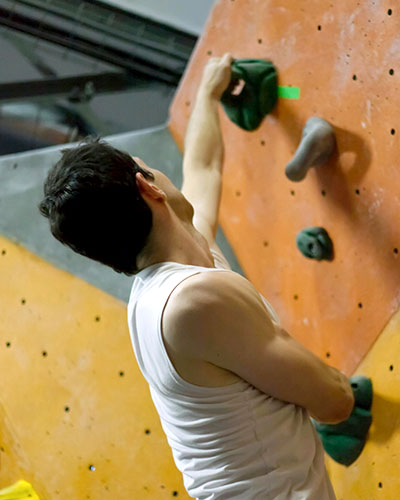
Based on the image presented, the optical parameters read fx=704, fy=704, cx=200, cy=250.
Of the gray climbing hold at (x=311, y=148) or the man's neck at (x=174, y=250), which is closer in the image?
the man's neck at (x=174, y=250)

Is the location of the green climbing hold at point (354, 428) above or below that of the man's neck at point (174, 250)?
below

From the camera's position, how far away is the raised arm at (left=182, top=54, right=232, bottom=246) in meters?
1.67

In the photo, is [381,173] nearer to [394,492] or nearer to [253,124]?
[253,124]

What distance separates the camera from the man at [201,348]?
1.16m

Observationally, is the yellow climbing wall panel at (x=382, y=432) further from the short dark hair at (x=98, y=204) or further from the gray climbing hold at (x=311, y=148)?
the short dark hair at (x=98, y=204)

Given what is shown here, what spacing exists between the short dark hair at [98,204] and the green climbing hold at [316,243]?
22.5 inches

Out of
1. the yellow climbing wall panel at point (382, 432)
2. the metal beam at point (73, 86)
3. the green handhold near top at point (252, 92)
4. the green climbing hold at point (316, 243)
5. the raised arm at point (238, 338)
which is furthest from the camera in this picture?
the metal beam at point (73, 86)

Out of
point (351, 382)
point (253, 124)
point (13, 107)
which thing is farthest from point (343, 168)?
point (13, 107)

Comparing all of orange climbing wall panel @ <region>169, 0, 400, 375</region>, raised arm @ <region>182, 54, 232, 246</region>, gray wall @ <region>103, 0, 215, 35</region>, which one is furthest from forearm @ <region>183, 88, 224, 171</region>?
gray wall @ <region>103, 0, 215, 35</region>

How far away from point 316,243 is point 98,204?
2.22ft

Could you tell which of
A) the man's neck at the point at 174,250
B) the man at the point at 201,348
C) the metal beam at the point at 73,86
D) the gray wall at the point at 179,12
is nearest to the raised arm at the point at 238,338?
the man at the point at 201,348

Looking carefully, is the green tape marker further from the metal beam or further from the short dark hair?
the metal beam

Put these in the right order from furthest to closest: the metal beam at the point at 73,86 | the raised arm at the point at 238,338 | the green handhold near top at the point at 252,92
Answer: the metal beam at the point at 73,86, the green handhold near top at the point at 252,92, the raised arm at the point at 238,338

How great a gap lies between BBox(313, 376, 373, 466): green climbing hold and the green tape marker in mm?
706
